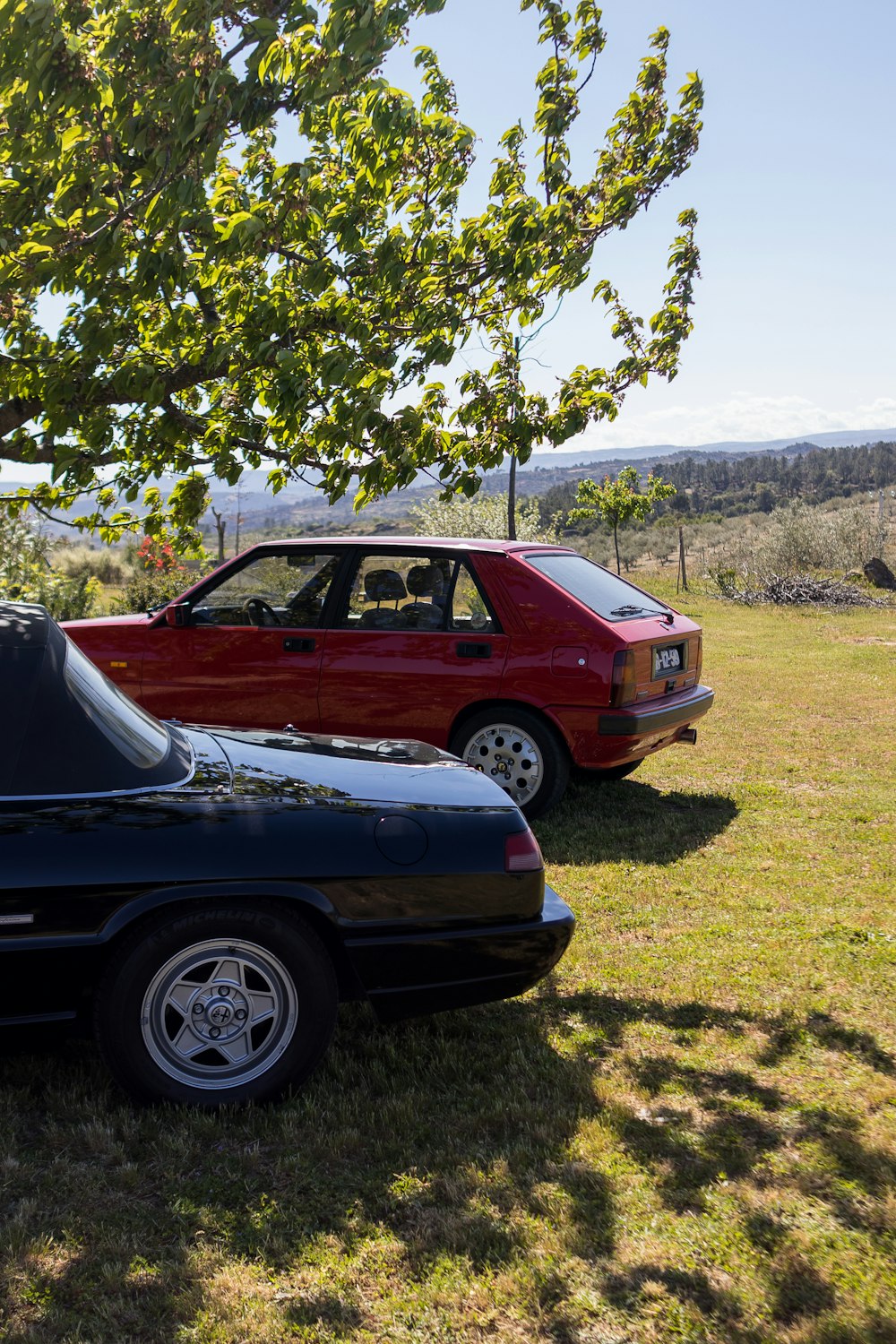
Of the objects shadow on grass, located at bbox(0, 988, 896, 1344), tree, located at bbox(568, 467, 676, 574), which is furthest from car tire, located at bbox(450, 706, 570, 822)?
tree, located at bbox(568, 467, 676, 574)

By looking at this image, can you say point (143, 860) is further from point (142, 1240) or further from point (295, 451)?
point (295, 451)

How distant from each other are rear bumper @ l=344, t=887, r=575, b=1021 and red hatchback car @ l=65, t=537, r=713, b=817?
3267 mm

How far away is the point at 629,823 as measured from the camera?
23.9ft

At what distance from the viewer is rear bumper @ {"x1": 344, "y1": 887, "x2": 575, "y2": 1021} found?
11.6 ft

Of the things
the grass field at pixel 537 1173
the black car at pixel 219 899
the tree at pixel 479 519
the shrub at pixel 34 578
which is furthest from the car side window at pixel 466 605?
the tree at pixel 479 519

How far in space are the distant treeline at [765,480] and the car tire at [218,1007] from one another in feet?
226

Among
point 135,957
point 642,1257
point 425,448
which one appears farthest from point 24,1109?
point 425,448

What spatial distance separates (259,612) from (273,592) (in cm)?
17

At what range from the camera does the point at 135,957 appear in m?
3.28

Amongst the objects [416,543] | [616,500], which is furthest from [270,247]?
[616,500]

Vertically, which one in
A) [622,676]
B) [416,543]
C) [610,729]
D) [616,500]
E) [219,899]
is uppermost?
[616,500]

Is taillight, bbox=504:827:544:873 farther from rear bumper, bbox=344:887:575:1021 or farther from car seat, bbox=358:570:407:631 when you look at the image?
car seat, bbox=358:570:407:631

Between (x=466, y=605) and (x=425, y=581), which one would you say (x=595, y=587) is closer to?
(x=466, y=605)

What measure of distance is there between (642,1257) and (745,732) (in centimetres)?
824
